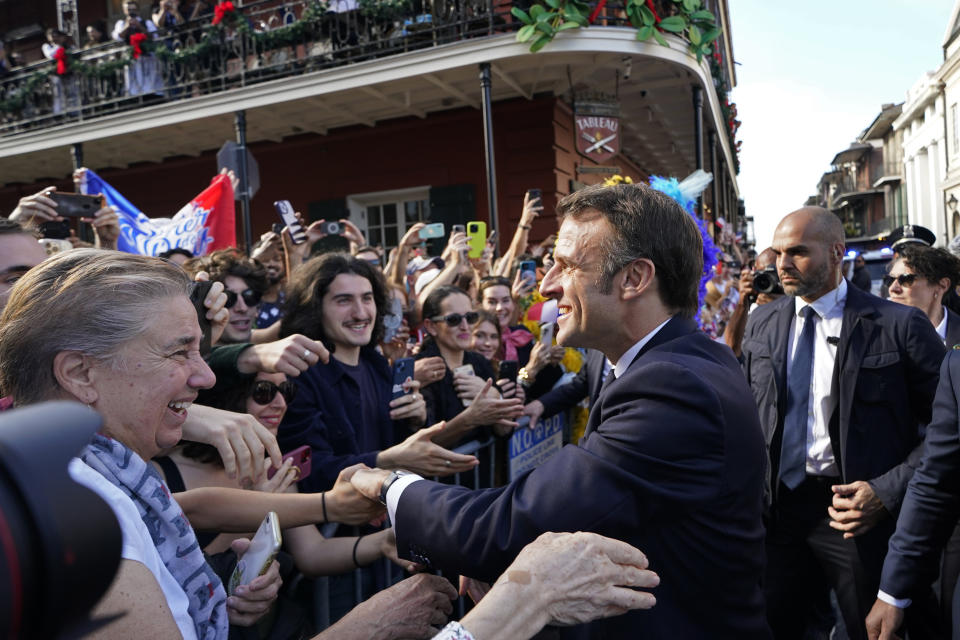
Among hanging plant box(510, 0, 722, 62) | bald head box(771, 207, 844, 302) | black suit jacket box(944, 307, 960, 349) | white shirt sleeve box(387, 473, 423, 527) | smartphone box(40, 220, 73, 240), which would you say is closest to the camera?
white shirt sleeve box(387, 473, 423, 527)

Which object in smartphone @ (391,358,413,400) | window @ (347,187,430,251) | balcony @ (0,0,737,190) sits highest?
balcony @ (0,0,737,190)

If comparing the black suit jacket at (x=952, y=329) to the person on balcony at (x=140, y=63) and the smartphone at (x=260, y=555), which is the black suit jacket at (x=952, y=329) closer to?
the smartphone at (x=260, y=555)

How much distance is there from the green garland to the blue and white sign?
28.4 ft

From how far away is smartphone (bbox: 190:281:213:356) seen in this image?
7.37ft

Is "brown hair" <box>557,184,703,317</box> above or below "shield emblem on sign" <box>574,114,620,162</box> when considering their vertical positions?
below

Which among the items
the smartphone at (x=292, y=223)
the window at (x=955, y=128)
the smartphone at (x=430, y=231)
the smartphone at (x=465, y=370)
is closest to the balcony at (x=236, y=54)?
the smartphone at (x=430, y=231)

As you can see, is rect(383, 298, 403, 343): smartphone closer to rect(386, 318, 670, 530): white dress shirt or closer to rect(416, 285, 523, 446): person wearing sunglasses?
rect(416, 285, 523, 446): person wearing sunglasses

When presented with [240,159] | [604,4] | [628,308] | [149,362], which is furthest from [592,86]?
[149,362]

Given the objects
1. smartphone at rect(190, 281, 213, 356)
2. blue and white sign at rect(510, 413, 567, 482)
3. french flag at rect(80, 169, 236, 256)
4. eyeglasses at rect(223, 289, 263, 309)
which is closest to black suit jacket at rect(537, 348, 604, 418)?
blue and white sign at rect(510, 413, 567, 482)

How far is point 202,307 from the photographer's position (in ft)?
7.52

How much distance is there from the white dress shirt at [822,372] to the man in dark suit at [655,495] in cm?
147

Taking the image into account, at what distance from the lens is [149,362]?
155 centimetres

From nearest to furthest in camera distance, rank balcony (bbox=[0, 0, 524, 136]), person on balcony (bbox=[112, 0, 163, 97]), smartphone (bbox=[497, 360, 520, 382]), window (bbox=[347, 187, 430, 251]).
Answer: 1. smartphone (bbox=[497, 360, 520, 382])
2. balcony (bbox=[0, 0, 524, 136])
3. person on balcony (bbox=[112, 0, 163, 97])
4. window (bbox=[347, 187, 430, 251])

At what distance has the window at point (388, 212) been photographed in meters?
12.5
